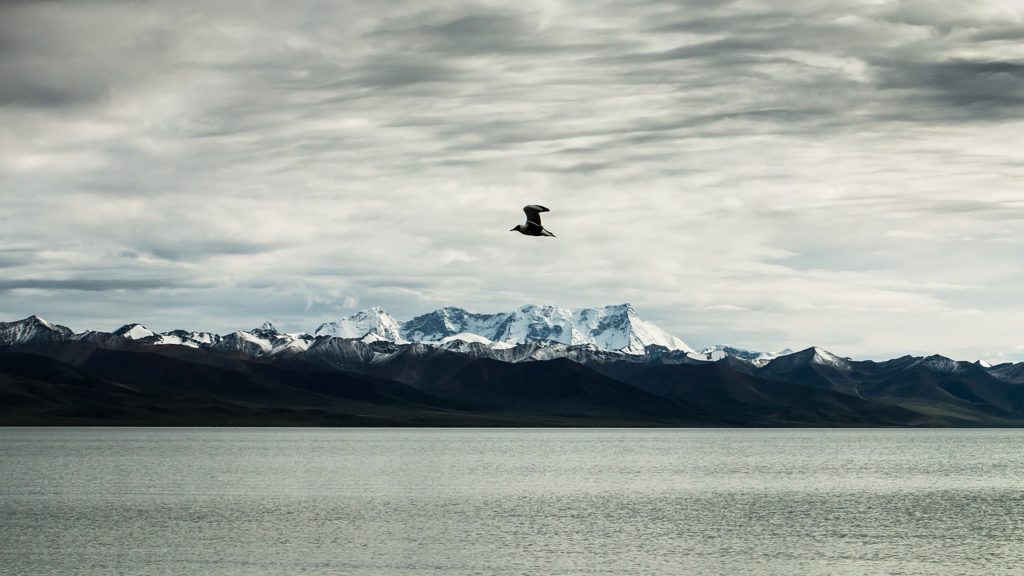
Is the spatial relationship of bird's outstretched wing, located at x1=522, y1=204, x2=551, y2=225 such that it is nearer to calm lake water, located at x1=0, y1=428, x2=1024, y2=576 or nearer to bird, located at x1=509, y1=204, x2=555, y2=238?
bird, located at x1=509, y1=204, x2=555, y2=238

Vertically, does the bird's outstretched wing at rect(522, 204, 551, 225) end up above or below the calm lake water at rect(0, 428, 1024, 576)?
above

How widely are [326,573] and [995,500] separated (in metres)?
78.8

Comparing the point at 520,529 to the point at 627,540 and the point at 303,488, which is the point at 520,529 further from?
the point at 303,488

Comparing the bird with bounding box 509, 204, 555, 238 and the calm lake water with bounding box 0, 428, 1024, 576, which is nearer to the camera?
the bird with bounding box 509, 204, 555, 238

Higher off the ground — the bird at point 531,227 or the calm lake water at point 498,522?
the bird at point 531,227

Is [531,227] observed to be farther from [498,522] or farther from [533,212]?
[498,522]

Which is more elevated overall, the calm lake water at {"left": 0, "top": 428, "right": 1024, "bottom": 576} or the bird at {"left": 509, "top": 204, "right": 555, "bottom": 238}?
the bird at {"left": 509, "top": 204, "right": 555, "bottom": 238}

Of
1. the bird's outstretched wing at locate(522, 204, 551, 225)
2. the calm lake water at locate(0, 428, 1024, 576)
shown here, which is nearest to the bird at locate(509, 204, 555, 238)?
the bird's outstretched wing at locate(522, 204, 551, 225)

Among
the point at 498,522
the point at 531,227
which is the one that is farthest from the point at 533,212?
the point at 498,522

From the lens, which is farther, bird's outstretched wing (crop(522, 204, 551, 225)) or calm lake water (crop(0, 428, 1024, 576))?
calm lake water (crop(0, 428, 1024, 576))

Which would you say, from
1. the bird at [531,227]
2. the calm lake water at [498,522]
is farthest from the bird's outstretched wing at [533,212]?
the calm lake water at [498,522]

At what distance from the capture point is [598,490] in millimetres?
129625

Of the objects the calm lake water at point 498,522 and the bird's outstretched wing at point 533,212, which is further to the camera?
the calm lake water at point 498,522

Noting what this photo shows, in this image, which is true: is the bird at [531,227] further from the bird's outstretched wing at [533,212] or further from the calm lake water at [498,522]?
the calm lake water at [498,522]
